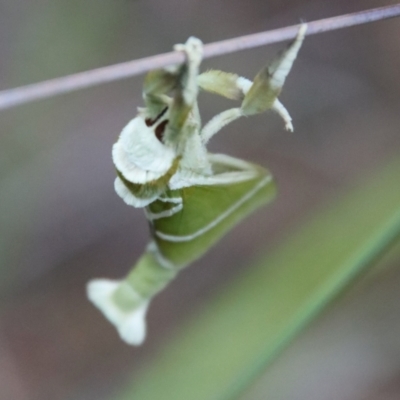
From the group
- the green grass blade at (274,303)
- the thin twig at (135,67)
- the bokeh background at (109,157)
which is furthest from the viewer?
the bokeh background at (109,157)

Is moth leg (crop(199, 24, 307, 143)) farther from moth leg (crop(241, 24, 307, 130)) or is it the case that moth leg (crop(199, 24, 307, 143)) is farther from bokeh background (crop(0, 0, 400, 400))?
bokeh background (crop(0, 0, 400, 400))

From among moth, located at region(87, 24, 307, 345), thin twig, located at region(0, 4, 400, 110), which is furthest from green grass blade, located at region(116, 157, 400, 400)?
thin twig, located at region(0, 4, 400, 110)

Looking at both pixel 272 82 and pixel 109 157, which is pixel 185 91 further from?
pixel 109 157

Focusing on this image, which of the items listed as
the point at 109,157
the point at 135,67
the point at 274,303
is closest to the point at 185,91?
the point at 135,67

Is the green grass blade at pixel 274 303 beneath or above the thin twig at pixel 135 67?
beneath

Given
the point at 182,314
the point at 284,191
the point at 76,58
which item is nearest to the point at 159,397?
the point at 182,314

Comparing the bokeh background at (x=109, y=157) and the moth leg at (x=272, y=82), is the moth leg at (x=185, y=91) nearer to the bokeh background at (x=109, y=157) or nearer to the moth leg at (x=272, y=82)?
the moth leg at (x=272, y=82)

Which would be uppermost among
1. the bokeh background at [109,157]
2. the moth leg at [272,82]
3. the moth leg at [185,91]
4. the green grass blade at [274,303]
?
the bokeh background at [109,157]

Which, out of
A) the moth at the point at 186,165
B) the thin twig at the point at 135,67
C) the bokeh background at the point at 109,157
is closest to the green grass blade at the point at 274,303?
the moth at the point at 186,165
